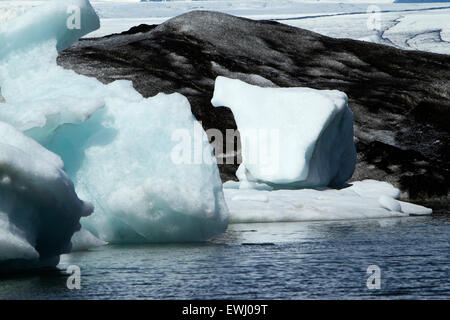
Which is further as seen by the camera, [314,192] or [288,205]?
[314,192]

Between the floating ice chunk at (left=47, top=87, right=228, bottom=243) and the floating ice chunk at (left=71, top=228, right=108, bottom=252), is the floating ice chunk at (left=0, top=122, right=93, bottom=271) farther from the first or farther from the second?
the floating ice chunk at (left=47, top=87, right=228, bottom=243)

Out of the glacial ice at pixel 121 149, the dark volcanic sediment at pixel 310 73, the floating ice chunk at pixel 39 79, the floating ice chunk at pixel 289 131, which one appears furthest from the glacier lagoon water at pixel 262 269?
the dark volcanic sediment at pixel 310 73

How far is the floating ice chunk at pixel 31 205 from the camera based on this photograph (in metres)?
10.1

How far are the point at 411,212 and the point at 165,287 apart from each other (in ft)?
40.3

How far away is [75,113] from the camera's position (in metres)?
13.1

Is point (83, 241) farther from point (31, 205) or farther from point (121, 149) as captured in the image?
point (31, 205)

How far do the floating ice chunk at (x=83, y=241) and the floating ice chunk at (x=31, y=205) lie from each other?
2.20m

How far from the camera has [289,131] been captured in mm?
22578

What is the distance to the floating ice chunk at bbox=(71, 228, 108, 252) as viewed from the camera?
13.7 metres

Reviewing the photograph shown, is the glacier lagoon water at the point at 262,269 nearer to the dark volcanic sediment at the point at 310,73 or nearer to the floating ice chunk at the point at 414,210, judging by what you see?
the floating ice chunk at the point at 414,210

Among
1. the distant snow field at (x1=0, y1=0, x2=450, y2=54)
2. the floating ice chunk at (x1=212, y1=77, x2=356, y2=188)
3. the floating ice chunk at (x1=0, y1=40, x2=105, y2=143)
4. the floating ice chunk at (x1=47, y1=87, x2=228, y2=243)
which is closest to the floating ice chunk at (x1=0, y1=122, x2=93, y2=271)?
the floating ice chunk at (x1=47, y1=87, x2=228, y2=243)

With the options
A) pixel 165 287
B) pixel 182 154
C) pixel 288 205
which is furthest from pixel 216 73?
pixel 165 287

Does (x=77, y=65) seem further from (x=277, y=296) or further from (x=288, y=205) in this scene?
(x=277, y=296)

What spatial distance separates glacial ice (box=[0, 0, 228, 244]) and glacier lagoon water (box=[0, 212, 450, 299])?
54 cm
